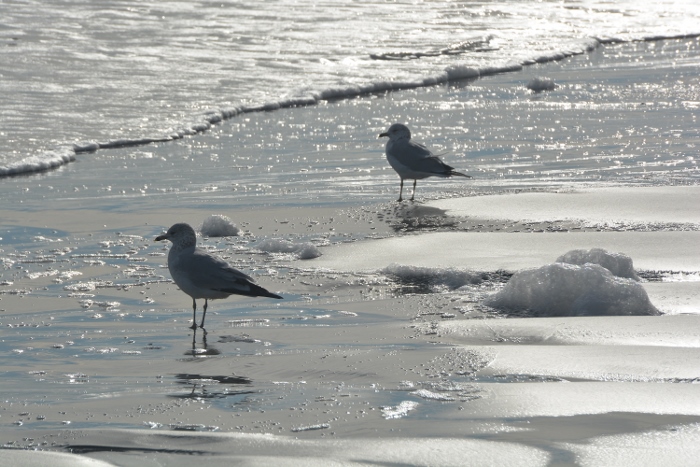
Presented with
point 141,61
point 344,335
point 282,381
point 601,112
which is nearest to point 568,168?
point 601,112

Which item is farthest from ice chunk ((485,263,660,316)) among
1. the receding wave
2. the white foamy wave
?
the receding wave

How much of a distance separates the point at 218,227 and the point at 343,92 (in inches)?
334

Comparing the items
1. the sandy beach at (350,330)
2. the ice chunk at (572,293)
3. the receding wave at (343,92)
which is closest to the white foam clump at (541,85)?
the receding wave at (343,92)

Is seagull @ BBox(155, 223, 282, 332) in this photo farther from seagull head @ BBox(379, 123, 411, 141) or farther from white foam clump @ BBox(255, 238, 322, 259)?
seagull head @ BBox(379, 123, 411, 141)

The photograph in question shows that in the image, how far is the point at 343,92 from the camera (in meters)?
16.9

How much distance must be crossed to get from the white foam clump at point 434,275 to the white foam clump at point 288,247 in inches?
26.5

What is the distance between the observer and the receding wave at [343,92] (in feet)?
39.3

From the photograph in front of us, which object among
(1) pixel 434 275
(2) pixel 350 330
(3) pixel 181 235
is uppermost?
(3) pixel 181 235

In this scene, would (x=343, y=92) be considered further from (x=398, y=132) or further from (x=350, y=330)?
(x=350, y=330)

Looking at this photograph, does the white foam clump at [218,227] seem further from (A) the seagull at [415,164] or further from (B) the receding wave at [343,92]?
(B) the receding wave at [343,92]

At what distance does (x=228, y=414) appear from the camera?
5.00 meters

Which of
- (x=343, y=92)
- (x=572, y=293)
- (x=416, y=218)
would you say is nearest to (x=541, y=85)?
(x=343, y=92)

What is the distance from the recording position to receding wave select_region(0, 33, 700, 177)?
1198cm

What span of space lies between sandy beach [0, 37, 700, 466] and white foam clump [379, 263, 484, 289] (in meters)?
0.03
